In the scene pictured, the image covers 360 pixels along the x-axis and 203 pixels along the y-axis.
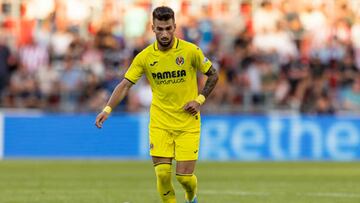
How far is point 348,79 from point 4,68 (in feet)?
28.5

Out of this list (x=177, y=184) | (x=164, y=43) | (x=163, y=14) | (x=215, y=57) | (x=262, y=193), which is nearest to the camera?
(x=163, y=14)

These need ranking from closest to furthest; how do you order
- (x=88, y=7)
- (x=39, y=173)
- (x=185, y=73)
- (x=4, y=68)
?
(x=185, y=73), (x=39, y=173), (x=4, y=68), (x=88, y=7)

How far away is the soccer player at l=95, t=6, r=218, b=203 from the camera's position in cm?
1017

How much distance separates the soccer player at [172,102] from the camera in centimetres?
1017

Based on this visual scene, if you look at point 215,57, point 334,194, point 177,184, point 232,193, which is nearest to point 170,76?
point 232,193

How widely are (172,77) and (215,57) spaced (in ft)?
46.2

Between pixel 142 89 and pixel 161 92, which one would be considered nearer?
pixel 161 92

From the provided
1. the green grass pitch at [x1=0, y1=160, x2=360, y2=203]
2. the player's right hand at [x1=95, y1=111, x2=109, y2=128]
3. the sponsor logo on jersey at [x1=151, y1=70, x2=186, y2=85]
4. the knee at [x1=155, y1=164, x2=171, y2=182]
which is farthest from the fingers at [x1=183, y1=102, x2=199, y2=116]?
the green grass pitch at [x1=0, y1=160, x2=360, y2=203]

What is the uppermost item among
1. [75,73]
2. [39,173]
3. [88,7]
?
[88,7]

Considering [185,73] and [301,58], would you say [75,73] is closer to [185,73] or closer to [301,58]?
[301,58]

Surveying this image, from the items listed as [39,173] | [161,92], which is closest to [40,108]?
[39,173]

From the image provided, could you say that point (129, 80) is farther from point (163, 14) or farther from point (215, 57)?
point (215, 57)

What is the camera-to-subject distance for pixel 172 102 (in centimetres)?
1027

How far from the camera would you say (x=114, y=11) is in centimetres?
2544
